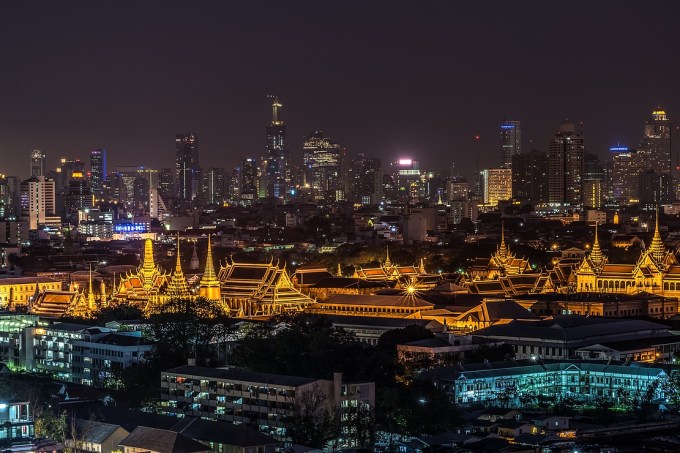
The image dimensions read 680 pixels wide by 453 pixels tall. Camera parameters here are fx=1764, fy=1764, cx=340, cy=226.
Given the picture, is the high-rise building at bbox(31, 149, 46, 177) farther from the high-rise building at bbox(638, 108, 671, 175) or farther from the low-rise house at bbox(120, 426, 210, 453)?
the low-rise house at bbox(120, 426, 210, 453)

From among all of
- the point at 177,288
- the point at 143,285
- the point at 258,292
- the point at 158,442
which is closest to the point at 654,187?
the point at 143,285

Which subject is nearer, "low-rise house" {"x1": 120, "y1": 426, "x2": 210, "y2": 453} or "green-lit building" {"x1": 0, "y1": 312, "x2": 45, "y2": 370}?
"low-rise house" {"x1": 120, "y1": 426, "x2": 210, "y2": 453}

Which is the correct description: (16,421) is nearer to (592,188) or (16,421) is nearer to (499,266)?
(499,266)

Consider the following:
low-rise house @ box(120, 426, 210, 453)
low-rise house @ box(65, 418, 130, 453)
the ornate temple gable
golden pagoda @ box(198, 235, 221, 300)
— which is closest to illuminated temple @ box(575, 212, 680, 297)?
the ornate temple gable

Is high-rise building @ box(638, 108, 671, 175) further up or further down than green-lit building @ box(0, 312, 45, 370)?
further up

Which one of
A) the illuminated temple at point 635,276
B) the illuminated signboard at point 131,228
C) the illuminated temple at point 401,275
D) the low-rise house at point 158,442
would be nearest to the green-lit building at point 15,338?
the illuminated temple at point 401,275

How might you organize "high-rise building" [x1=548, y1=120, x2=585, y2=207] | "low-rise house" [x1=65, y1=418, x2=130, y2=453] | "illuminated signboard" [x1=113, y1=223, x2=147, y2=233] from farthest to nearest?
"high-rise building" [x1=548, y1=120, x2=585, y2=207]
"illuminated signboard" [x1=113, y1=223, x2=147, y2=233]
"low-rise house" [x1=65, y1=418, x2=130, y2=453]

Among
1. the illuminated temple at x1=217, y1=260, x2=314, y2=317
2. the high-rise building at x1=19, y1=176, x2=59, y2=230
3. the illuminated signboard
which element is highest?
the high-rise building at x1=19, y1=176, x2=59, y2=230
